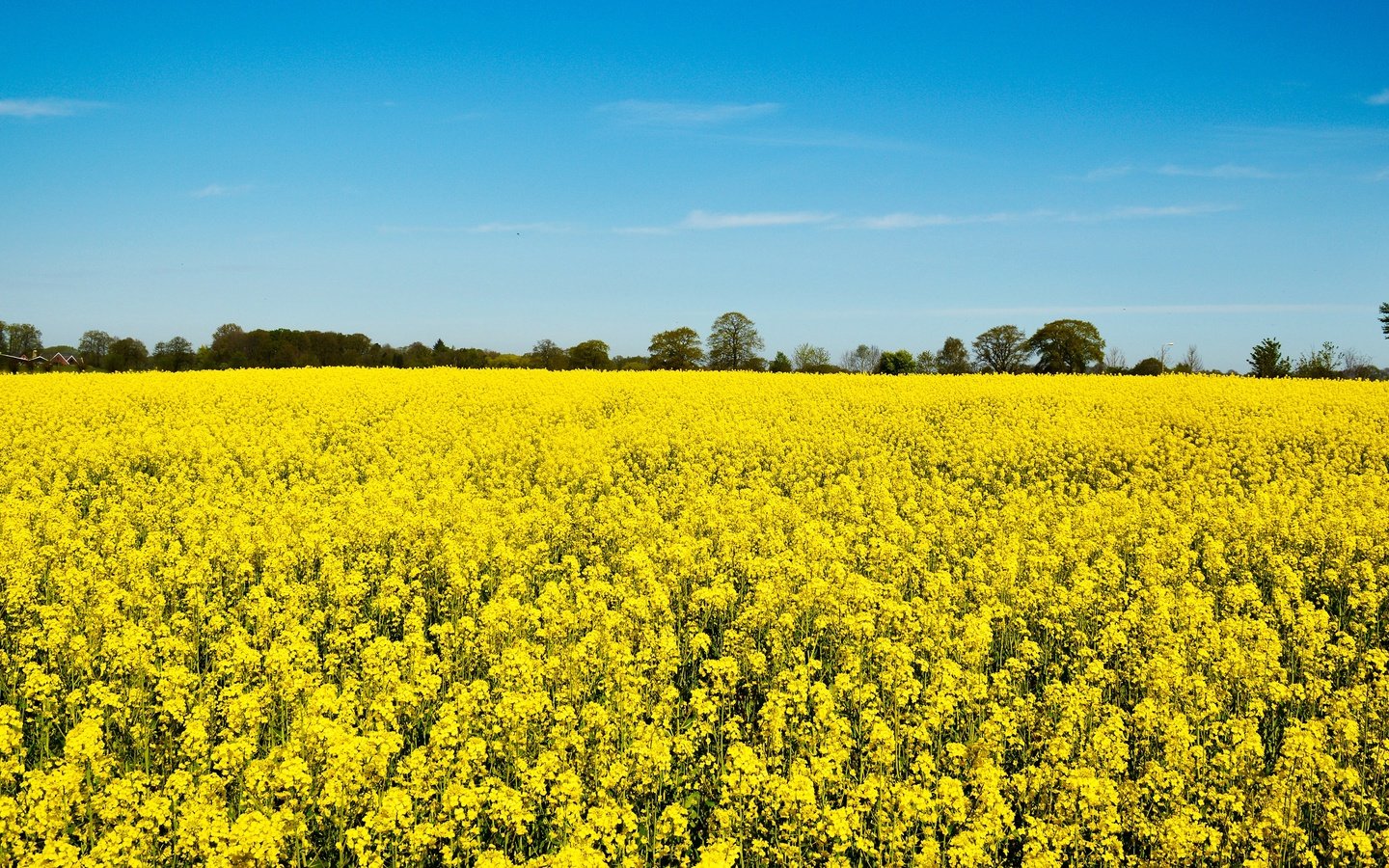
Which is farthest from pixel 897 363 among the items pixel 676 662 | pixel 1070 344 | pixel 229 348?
pixel 676 662

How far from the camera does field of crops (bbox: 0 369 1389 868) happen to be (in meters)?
5.07

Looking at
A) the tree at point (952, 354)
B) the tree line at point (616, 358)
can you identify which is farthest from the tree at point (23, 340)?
the tree at point (952, 354)

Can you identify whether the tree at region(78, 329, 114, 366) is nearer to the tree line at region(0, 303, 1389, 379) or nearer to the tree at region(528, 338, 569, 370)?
the tree line at region(0, 303, 1389, 379)

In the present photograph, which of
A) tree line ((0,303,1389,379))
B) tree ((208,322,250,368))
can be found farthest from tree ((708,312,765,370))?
tree ((208,322,250,368))

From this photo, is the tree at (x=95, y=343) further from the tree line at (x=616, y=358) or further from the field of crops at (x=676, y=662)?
the field of crops at (x=676, y=662)

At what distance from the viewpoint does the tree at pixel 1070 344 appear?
73.4 metres

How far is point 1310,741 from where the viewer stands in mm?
5598

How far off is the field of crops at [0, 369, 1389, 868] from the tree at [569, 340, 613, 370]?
52.3m

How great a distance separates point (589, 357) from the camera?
2820 inches

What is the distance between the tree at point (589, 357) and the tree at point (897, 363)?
70.3ft

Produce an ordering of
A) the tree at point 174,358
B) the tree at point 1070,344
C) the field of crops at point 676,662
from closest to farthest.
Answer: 1. the field of crops at point 676,662
2. the tree at point 174,358
3. the tree at point 1070,344

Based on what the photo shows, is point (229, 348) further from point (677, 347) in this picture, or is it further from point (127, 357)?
point (677, 347)

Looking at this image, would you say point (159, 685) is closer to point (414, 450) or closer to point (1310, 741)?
point (1310, 741)

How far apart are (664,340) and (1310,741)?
77.0 m
